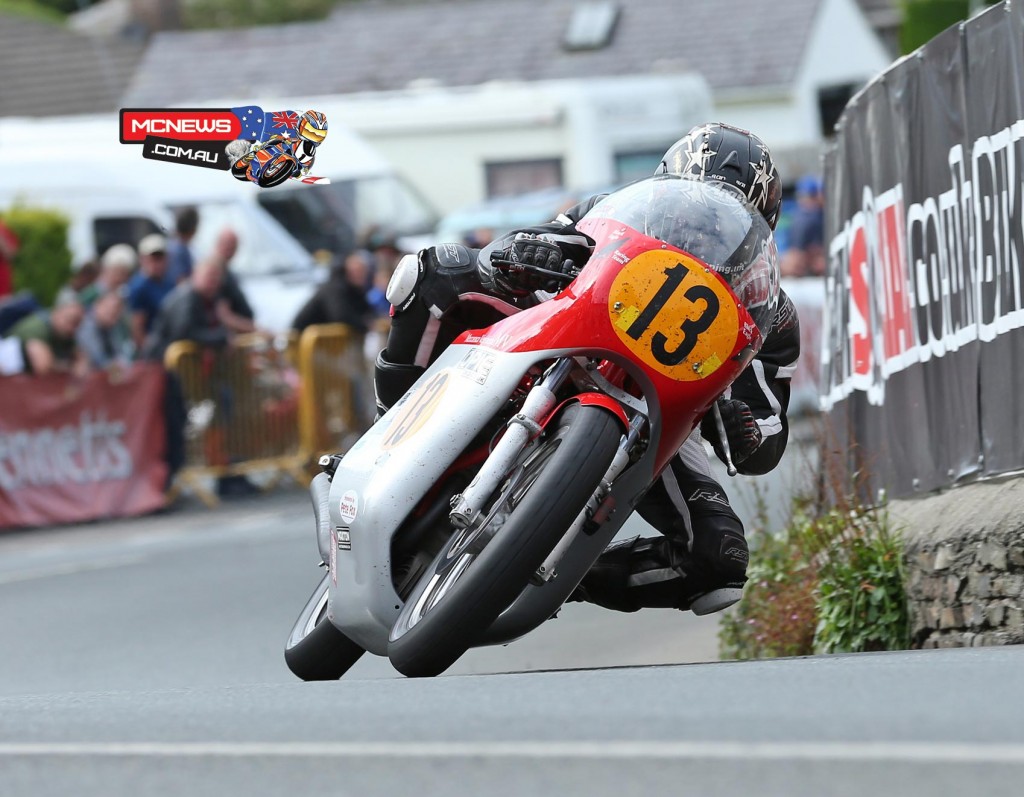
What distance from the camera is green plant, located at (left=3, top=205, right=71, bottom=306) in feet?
60.1

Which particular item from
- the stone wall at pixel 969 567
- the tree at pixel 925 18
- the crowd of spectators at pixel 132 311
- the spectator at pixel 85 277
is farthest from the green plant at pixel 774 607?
the tree at pixel 925 18

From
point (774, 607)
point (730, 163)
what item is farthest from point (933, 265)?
point (730, 163)

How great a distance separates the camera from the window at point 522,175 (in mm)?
25922

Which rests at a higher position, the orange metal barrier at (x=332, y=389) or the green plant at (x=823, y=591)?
the orange metal barrier at (x=332, y=389)

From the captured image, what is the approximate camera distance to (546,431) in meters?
5.57

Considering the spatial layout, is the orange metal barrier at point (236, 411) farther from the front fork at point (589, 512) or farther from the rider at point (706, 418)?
the front fork at point (589, 512)

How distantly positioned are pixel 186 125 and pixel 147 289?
1119 cm

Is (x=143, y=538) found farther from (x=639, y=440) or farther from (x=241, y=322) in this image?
(x=639, y=440)

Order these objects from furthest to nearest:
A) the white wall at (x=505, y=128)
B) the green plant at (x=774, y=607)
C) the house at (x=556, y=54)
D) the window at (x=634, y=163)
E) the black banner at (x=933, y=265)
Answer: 1. the house at (x=556, y=54)
2. the window at (x=634, y=163)
3. the white wall at (x=505, y=128)
4. the green plant at (x=774, y=607)
5. the black banner at (x=933, y=265)

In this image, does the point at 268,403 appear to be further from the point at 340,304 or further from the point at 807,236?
the point at 807,236

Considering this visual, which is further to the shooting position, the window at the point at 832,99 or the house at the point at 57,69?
the house at the point at 57,69

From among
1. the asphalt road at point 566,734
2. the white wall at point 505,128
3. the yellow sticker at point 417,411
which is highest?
the white wall at point 505,128

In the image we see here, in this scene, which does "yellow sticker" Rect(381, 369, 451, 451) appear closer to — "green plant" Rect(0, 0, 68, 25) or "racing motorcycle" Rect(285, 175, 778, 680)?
"racing motorcycle" Rect(285, 175, 778, 680)

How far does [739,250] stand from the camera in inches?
229
